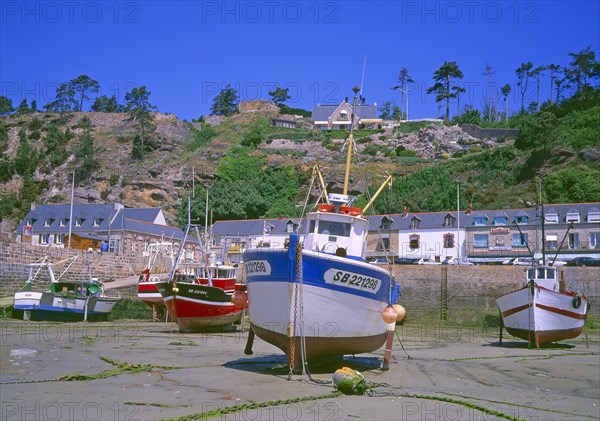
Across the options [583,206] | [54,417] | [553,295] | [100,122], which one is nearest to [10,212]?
[100,122]

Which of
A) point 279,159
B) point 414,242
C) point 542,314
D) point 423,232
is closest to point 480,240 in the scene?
point 423,232

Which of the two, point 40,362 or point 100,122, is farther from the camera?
point 100,122

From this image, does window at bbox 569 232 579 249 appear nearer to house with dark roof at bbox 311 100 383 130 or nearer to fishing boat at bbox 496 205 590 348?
fishing boat at bbox 496 205 590 348

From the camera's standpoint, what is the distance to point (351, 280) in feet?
46.4

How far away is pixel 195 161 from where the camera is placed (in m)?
99.0

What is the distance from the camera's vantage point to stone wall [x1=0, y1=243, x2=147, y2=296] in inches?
1468

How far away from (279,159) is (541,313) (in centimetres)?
7292

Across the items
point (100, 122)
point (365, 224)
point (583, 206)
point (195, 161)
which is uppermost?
point (100, 122)

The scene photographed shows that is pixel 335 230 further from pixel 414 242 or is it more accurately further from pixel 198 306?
pixel 414 242

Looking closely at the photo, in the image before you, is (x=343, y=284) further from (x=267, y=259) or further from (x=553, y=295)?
(x=553, y=295)

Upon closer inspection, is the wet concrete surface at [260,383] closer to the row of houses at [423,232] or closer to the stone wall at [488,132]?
the row of houses at [423,232]

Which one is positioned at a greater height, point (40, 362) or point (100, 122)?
point (100, 122)

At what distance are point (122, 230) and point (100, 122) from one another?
73191 millimetres

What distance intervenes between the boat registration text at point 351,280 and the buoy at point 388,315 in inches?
37.8
